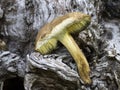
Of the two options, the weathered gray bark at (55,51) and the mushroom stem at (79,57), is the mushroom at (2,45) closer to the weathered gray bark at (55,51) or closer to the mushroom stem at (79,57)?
the weathered gray bark at (55,51)

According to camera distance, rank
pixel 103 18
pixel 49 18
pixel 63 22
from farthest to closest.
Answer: pixel 103 18
pixel 49 18
pixel 63 22

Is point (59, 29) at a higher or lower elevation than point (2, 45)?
higher

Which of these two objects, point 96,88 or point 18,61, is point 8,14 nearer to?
point 18,61

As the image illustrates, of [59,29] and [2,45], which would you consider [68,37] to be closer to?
[59,29]

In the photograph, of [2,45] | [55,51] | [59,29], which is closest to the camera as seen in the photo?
[59,29]

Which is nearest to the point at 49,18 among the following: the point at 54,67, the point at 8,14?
the point at 8,14

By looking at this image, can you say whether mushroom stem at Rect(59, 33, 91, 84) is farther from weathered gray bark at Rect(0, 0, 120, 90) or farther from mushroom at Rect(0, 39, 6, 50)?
mushroom at Rect(0, 39, 6, 50)

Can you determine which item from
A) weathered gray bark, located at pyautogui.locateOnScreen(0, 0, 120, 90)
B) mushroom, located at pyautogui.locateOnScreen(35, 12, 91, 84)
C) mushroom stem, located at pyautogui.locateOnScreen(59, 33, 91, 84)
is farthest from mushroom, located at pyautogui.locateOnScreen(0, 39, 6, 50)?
mushroom stem, located at pyautogui.locateOnScreen(59, 33, 91, 84)

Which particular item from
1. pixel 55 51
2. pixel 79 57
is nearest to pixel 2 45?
pixel 55 51
